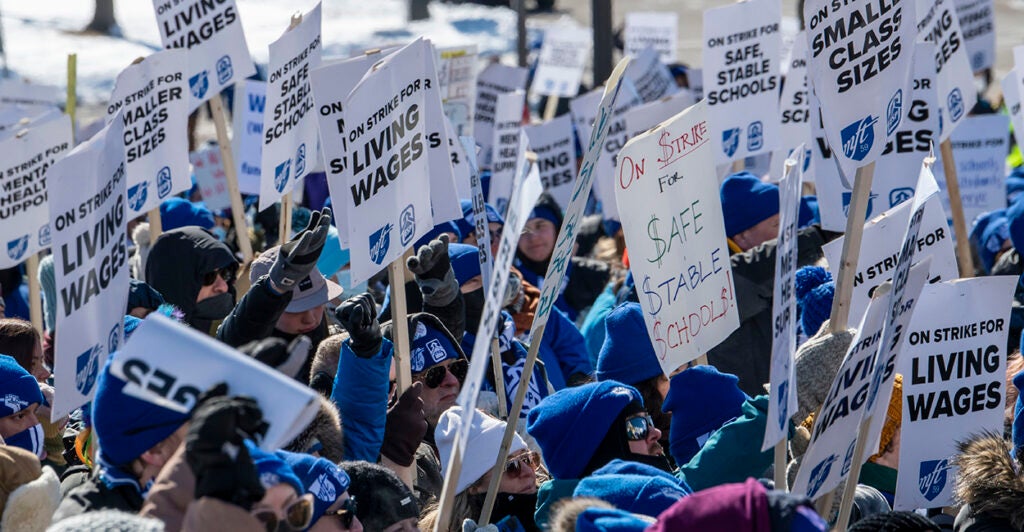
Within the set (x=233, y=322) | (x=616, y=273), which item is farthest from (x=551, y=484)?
(x=616, y=273)

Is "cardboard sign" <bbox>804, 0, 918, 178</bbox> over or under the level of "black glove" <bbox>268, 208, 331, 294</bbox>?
over

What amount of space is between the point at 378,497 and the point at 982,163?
270 inches

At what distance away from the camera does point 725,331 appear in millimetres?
5055

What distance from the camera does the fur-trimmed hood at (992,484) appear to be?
360 centimetres

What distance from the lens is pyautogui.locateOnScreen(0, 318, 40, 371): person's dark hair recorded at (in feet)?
16.7

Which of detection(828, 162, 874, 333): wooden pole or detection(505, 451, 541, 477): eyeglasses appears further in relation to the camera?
detection(505, 451, 541, 477): eyeglasses

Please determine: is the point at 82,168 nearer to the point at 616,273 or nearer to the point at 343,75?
the point at 343,75

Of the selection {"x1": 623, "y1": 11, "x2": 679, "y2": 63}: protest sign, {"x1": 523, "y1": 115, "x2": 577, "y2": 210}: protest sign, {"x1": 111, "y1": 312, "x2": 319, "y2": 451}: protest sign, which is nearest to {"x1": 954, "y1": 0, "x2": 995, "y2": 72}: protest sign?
{"x1": 523, "y1": 115, "x2": 577, "y2": 210}: protest sign

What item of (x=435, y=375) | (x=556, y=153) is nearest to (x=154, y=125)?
(x=435, y=375)

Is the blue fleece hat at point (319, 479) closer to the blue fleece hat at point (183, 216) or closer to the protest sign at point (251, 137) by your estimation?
the blue fleece hat at point (183, 216)

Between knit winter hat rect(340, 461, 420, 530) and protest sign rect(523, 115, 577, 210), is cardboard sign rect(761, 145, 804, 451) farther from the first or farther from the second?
protest sign rect(523, 115, 577, 210)

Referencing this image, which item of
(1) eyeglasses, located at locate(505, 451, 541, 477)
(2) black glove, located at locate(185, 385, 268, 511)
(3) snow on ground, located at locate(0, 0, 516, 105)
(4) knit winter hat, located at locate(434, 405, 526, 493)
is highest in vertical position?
(2) black glove, located at locate(185, 385, 268, 511)

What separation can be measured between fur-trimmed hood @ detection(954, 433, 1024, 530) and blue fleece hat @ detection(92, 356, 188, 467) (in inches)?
77.7

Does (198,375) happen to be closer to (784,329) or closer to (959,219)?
(784,329)
